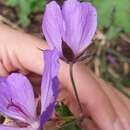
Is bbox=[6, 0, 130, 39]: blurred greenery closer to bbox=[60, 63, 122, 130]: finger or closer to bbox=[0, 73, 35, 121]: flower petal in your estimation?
bbox=[60, 63, 122, 130]: finger

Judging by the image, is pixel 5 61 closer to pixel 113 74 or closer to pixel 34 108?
pixel 34 108

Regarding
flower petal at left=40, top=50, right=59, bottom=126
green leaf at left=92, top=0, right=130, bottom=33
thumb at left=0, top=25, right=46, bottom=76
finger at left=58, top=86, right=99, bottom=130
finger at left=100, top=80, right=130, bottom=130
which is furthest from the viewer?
green leaf at left=92, top=0, right=130, bottom=33

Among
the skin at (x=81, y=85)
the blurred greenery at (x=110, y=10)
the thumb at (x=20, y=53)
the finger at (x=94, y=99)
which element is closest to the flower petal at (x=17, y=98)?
the skin at (x=81, y=85)

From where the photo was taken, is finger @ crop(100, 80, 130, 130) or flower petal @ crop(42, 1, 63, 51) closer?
flower petal @ crop(42, 1, 63, 51)

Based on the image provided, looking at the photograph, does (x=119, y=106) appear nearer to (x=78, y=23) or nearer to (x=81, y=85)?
(x=81, y=85)

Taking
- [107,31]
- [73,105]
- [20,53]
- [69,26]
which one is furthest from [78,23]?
[107,31]

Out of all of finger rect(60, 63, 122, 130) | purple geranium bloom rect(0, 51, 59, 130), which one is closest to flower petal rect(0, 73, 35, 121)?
purple geranium bloom rect(0, 51, 59, 130)
